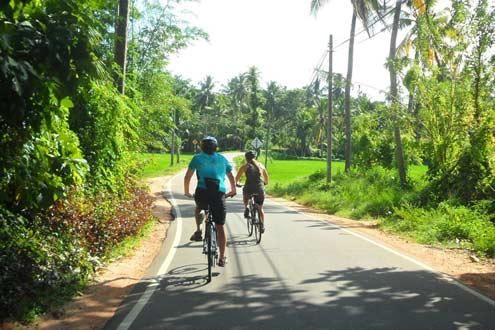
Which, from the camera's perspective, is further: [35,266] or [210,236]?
[210,236]

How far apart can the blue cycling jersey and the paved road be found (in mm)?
1396

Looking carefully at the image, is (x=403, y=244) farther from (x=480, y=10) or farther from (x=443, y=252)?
(x=480, y=10)

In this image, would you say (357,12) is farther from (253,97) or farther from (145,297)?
(253,97)

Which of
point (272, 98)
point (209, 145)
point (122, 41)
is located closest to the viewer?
point (209, 145)

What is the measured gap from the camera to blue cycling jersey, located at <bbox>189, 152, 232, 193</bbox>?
27.6ft

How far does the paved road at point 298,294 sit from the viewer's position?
621 cm

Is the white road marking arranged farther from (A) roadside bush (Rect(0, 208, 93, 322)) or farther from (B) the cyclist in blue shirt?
(B) the cyclist in blue shirt

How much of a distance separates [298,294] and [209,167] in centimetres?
225

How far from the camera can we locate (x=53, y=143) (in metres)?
7.61

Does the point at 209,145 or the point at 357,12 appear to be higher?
the point at 357,12

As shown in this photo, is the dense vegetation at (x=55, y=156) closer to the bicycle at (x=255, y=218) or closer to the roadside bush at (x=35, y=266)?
the roadside bush at (x=35, y=266)

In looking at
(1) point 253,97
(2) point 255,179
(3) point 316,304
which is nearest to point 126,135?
(2) point 255,179

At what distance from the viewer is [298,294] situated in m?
7.38

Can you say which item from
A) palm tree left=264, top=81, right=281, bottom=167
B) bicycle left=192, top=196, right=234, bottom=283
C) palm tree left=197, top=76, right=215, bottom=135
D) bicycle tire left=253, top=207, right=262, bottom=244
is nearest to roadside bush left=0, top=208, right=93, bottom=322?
bicycle left=192, top=196, right=234, bottom=283
